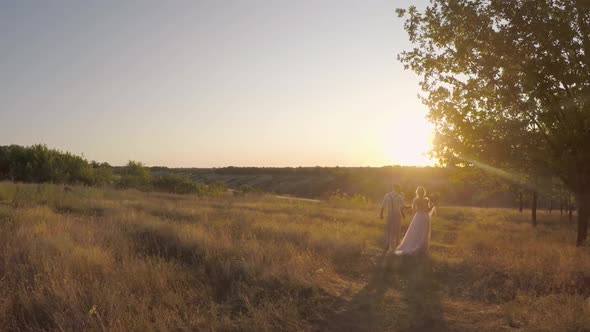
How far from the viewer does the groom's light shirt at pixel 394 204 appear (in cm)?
1466

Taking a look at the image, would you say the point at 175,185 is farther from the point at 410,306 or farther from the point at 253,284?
the point at 410,306

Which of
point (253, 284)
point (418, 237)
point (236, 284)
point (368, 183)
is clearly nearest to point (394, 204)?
point (418, 237)

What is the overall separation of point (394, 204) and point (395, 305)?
7202mm

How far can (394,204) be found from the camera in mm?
14719

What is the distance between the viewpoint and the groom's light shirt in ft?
48.1

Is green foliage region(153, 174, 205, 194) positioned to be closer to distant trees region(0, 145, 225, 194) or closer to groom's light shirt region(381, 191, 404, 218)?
distant trees region(0, 145, 225, 194)

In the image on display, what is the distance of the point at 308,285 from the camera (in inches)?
305

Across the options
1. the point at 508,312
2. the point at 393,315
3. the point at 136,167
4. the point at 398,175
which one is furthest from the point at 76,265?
the point at 398,175

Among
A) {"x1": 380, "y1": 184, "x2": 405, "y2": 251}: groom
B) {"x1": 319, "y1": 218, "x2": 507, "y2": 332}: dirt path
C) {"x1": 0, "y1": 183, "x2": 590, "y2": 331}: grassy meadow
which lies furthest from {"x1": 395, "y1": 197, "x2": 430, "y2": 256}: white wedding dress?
{"x1": 380, "y1": 184, "x2": 405, "y2": 251}: groom

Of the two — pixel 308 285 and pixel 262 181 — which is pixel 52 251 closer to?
pixel 308 285

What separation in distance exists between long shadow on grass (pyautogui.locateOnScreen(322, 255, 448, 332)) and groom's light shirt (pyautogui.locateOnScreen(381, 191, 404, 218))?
3568 mm

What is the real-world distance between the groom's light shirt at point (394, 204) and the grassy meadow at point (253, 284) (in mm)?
2480

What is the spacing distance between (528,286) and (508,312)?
6.79 feet

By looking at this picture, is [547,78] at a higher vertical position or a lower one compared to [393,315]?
higher
